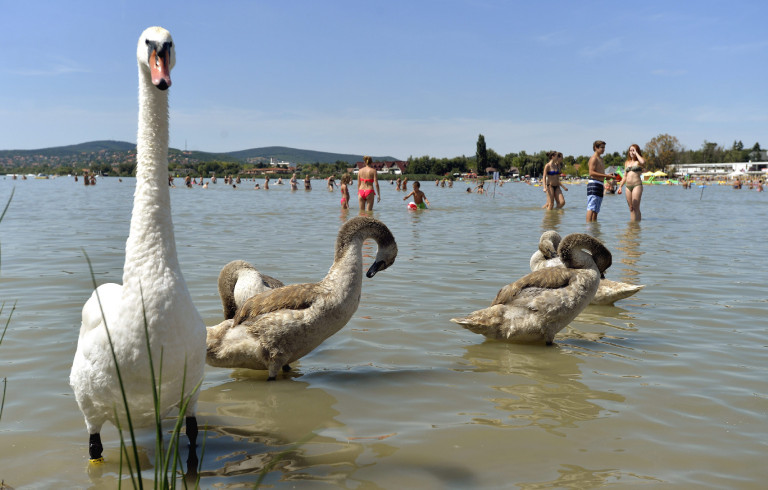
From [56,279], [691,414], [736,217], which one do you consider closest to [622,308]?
[691,414]

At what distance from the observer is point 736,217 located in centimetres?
2238

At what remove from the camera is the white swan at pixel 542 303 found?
569 centimetres

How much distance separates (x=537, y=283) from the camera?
19.4 feet

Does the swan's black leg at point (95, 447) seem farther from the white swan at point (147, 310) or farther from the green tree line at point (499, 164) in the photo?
the green tree line at point (499, 164)

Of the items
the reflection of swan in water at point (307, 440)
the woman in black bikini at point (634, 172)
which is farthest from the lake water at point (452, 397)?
the woman in black bikini at point (634, 172)

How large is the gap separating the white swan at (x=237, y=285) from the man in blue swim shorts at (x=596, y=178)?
12183 millimetres

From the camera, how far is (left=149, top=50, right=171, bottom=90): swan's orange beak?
9.21 feet

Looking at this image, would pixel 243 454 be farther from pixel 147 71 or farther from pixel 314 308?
pixel 147 71

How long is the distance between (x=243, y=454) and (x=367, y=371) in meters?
1.71

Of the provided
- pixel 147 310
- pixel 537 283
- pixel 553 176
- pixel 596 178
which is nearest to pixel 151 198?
pixel 147 310

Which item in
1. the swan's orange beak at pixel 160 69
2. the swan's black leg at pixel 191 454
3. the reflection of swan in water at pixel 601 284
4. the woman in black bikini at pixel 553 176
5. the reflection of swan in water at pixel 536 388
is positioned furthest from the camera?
the woman in black bikini at pixel 553 176

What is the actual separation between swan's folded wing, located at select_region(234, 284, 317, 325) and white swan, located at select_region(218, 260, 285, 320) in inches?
21.5

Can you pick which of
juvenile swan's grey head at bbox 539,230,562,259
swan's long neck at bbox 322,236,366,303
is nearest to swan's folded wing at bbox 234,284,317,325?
swan's long neck at bbox 322,236,366,303

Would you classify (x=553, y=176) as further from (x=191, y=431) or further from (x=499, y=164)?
(x=499, y=164)
